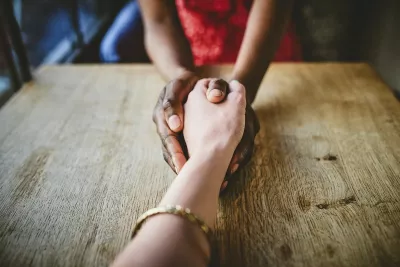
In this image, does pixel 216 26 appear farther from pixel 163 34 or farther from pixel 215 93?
Result: pixel 215 93

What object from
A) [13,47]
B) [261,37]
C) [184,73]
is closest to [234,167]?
[184,73]

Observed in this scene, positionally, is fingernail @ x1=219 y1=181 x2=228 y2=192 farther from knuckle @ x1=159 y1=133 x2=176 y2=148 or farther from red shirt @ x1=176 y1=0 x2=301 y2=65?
red shirt @ x1=176 y1=0 x2=301 y2=65

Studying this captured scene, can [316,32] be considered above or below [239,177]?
below

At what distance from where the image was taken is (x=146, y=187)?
0.64m

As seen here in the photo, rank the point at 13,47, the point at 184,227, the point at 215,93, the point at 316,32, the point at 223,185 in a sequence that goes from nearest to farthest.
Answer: the point at 184,227 → the point at 223,185 → the point at 215,93 → the point at 13,47 → the point at 316,32

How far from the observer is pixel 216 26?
51.1 inches

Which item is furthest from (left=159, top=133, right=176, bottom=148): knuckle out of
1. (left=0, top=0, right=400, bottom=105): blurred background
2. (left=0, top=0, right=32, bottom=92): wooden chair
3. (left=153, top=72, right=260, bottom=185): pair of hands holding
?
(left=0, top=0, right=400, bottom=105): blurred background

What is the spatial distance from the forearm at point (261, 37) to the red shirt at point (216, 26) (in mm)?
307

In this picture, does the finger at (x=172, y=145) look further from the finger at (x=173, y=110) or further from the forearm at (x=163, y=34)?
the forearm at (x=163, y=34)

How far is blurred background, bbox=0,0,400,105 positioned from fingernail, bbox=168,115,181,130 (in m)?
0.82

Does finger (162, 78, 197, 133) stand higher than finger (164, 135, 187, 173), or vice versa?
finger (162, 78, 197, 133)

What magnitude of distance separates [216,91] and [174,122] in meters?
0.11

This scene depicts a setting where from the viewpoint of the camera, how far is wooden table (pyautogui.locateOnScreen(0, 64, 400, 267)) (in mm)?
Result: 527

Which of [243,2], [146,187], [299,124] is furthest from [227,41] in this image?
[146,187]
